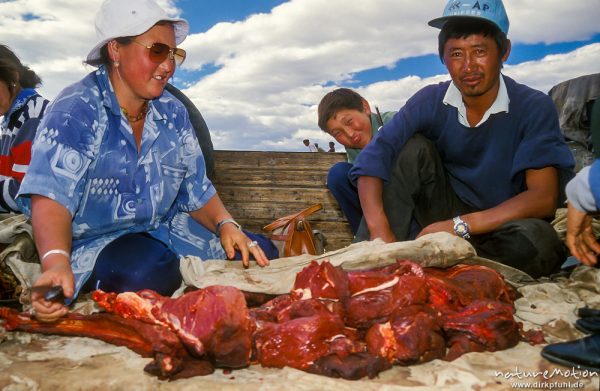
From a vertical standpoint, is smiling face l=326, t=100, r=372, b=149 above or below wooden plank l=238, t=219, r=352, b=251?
above

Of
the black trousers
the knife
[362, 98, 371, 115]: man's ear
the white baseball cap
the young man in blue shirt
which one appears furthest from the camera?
[362, 98, 371, 115]: man's ear

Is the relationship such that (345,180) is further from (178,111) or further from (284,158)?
(284,158)

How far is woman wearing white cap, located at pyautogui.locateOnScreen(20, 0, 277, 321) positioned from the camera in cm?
239

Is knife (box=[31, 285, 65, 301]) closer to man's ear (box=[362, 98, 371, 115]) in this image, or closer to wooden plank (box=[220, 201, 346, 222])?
man's ear (box=[362, 98, 371, 115])

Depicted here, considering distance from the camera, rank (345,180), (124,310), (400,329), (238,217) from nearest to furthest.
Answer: (400,329) < (124,310) < (345,180) < (238,217)

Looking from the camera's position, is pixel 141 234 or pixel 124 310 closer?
pixel 124 310

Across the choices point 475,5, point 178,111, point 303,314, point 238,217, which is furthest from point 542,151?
point 238,217

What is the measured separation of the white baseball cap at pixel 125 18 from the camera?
252cm

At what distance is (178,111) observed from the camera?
3.17 m

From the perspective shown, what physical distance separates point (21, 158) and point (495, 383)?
3.15 metres

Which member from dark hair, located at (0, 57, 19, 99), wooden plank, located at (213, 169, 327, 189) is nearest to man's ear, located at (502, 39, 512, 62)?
wooden plank, located at (213, 169, 327, 189)

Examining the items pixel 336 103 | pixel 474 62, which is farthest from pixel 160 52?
pixel 336 103

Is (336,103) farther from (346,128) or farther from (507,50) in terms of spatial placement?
(507,50)

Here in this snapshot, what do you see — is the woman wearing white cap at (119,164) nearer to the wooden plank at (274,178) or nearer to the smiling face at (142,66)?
the smiling face at (142,66)
